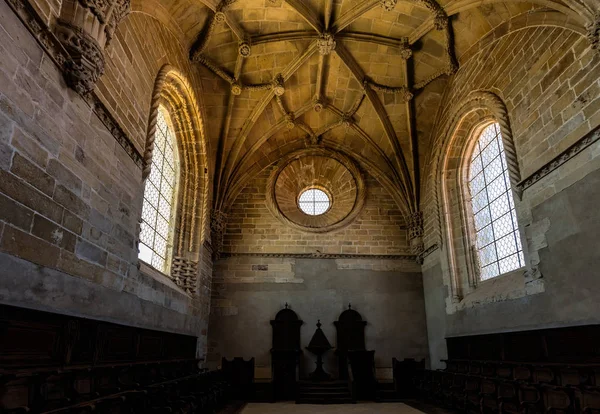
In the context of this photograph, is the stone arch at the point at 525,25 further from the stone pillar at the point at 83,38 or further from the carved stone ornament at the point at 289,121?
the stone pillar at the point at 83,38

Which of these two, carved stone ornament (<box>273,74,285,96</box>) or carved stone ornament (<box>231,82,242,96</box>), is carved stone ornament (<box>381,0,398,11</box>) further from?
carved stone ornament (<box>231,82,242,96</box>)

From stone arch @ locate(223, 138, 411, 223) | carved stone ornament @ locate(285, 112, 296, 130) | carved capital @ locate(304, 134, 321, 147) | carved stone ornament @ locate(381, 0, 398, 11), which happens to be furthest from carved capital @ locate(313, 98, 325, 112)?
carved stone ornament @ locate(381, 0, 398, 11)

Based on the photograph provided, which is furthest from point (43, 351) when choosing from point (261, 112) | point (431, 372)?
point (261, 112)

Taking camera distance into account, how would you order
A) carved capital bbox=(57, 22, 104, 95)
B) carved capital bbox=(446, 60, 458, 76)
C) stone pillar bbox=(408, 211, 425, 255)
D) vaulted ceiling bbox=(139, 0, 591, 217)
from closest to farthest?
carved capital bbox=(57, 22, 104, 95), vaulted ceiling bbox=(139, 0, 591, 217), carved capital bbox=(446, 60, 458, 76), stone pillar bbox=(408, 211, 425, 255)

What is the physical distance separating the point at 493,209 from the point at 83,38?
27.0 ft

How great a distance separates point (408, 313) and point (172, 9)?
9.83m

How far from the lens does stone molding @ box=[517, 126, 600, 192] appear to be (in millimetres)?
5805

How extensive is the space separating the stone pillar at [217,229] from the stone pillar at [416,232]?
5625 mm

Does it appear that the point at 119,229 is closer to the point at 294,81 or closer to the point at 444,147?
the point at 294,81

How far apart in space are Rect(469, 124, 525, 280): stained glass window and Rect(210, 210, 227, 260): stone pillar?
6.82m

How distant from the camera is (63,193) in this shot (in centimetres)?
458

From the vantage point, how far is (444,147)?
430 inches

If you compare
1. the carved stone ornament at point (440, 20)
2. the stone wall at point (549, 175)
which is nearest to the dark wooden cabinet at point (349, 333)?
the stone wall at point (549, 175)

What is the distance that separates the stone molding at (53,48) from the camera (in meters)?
3.97
